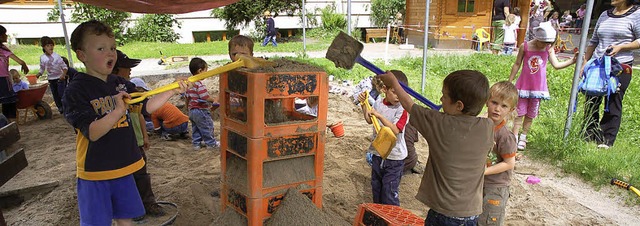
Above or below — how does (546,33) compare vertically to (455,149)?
above

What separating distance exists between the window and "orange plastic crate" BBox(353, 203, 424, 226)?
588 inches

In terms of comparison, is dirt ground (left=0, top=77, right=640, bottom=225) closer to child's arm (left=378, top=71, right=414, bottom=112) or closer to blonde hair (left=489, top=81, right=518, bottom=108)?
blonde hair (left=489, top=81, right=518, bottom=108)

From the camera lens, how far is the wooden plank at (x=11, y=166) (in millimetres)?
2531

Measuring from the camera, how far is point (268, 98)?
2.54 m

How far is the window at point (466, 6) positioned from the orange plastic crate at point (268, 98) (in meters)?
14.9

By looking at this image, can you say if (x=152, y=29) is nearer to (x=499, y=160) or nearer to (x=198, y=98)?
(x=198, y=98)

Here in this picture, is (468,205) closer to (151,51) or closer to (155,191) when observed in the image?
(155,191)

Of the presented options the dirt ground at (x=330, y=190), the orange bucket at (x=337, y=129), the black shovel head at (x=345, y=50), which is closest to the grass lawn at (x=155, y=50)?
the dirt ground at (x=330, y=190)

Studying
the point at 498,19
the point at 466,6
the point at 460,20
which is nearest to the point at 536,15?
the point at 498,19

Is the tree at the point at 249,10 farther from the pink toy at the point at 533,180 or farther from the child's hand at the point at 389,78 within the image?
the child's hand at the point at 389,78

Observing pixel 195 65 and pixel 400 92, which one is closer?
pixel 400 92

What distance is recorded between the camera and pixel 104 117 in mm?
2246

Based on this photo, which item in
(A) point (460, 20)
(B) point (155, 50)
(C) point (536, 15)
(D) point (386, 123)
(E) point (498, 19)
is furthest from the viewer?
(A) point (460, 20)

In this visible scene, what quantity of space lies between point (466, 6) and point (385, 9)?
4159mm
